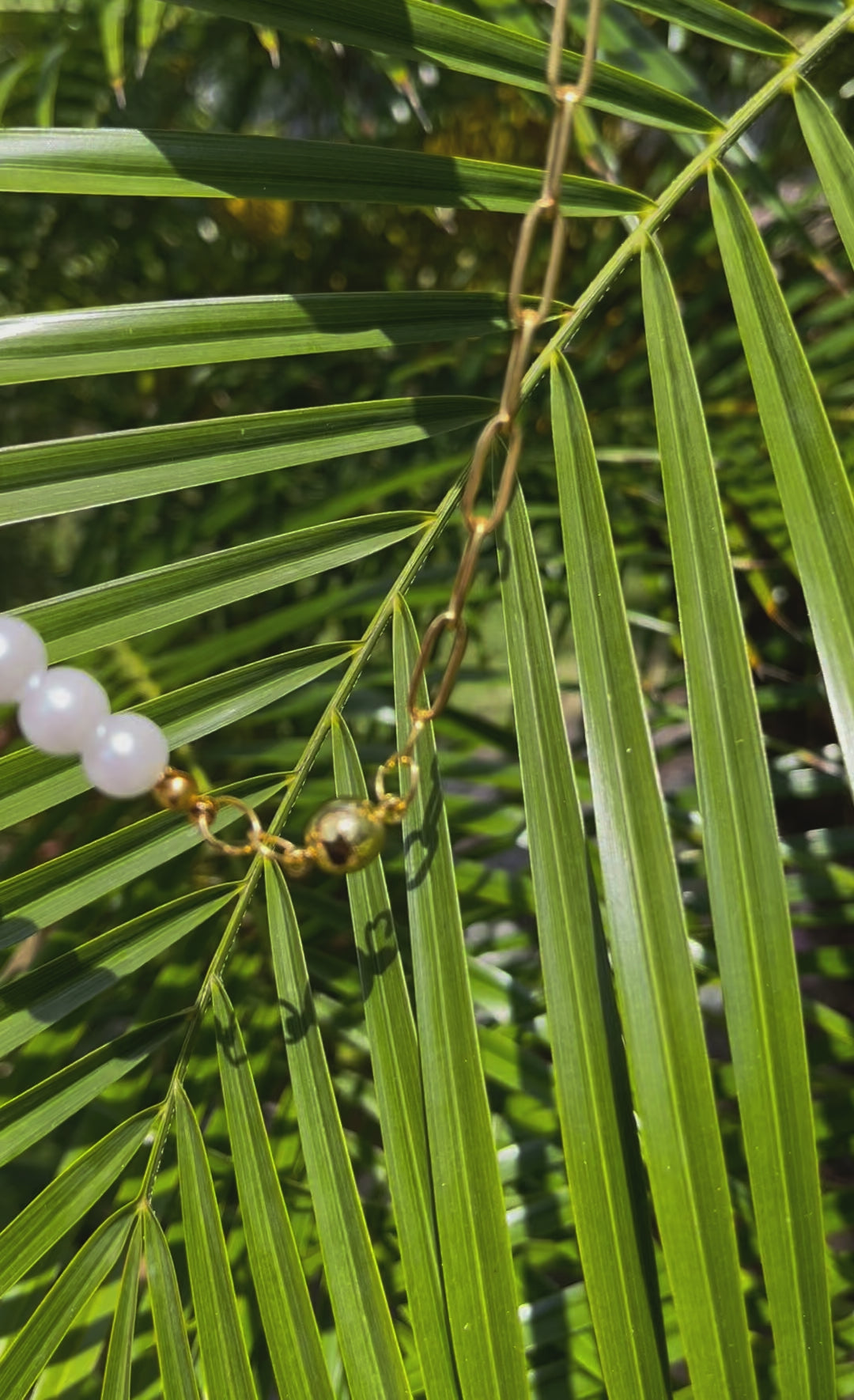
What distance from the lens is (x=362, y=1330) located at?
0.29 m

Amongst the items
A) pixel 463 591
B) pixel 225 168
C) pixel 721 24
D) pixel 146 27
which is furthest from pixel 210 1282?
pixel 146 27

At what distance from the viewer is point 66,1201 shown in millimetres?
325

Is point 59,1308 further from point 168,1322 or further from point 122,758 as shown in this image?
point 122,758

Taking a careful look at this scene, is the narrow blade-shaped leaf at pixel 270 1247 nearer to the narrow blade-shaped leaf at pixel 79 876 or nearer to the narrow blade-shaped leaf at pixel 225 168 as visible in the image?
the narrow blade-shaped leaf at pixel 79 876

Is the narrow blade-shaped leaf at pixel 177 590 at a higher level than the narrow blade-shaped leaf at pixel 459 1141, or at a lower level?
higher

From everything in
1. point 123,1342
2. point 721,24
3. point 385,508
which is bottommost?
point 123,1342

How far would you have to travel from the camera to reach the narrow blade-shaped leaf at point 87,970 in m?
0.32

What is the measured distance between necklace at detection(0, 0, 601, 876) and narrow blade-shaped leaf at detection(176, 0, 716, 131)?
26mm

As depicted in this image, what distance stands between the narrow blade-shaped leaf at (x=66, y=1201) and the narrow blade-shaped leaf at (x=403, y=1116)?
97 mm

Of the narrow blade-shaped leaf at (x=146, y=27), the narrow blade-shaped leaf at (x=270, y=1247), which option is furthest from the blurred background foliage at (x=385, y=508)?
the narrow blade-shaped leaf at (x=270, y=1247)

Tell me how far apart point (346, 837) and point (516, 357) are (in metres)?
0.15

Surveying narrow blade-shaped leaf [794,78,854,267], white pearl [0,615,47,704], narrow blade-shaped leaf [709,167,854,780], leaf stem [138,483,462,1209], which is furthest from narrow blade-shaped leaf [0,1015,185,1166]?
narrow blade-shaped leaf [794,78,854,267]

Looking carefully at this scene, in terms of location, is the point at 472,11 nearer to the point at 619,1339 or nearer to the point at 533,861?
the point at 533,861

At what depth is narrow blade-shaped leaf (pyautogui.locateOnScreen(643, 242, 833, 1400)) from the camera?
255 mm
